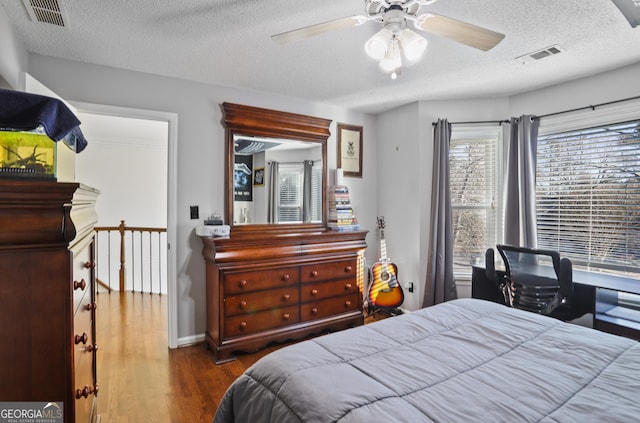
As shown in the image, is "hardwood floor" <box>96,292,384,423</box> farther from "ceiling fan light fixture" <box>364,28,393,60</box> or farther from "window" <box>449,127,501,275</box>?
"ceiling fan light fixture" <box>364,28,393,60</box>

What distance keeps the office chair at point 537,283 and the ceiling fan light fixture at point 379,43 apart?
1.83 m

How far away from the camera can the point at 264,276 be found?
2857 mm

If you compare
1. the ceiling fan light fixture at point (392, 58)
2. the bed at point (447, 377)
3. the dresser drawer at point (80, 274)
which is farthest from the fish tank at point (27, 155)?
the ceiling fan light fixture at point (392, 58)

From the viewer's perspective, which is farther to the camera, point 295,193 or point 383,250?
point 383,250

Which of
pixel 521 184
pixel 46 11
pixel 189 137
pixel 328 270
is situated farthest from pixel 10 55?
pixel 521 184

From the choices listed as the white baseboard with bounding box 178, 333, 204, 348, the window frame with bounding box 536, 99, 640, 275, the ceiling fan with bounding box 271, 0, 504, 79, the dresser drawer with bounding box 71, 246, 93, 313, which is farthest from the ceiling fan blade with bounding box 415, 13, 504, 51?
the white baseboard with bounding box 178, 333, 204, 348

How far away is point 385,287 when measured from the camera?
3.56 meters

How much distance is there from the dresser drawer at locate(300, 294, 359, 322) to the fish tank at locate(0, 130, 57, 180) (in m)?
2.36

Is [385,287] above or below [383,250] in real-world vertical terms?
below

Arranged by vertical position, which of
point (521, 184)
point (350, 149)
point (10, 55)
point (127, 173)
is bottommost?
point (521, 184)

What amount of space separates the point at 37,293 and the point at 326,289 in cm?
247

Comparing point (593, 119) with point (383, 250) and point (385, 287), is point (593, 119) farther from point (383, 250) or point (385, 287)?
point (385, 287)

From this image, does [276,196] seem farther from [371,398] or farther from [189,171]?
[371,398]

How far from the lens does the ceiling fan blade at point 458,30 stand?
145cm
